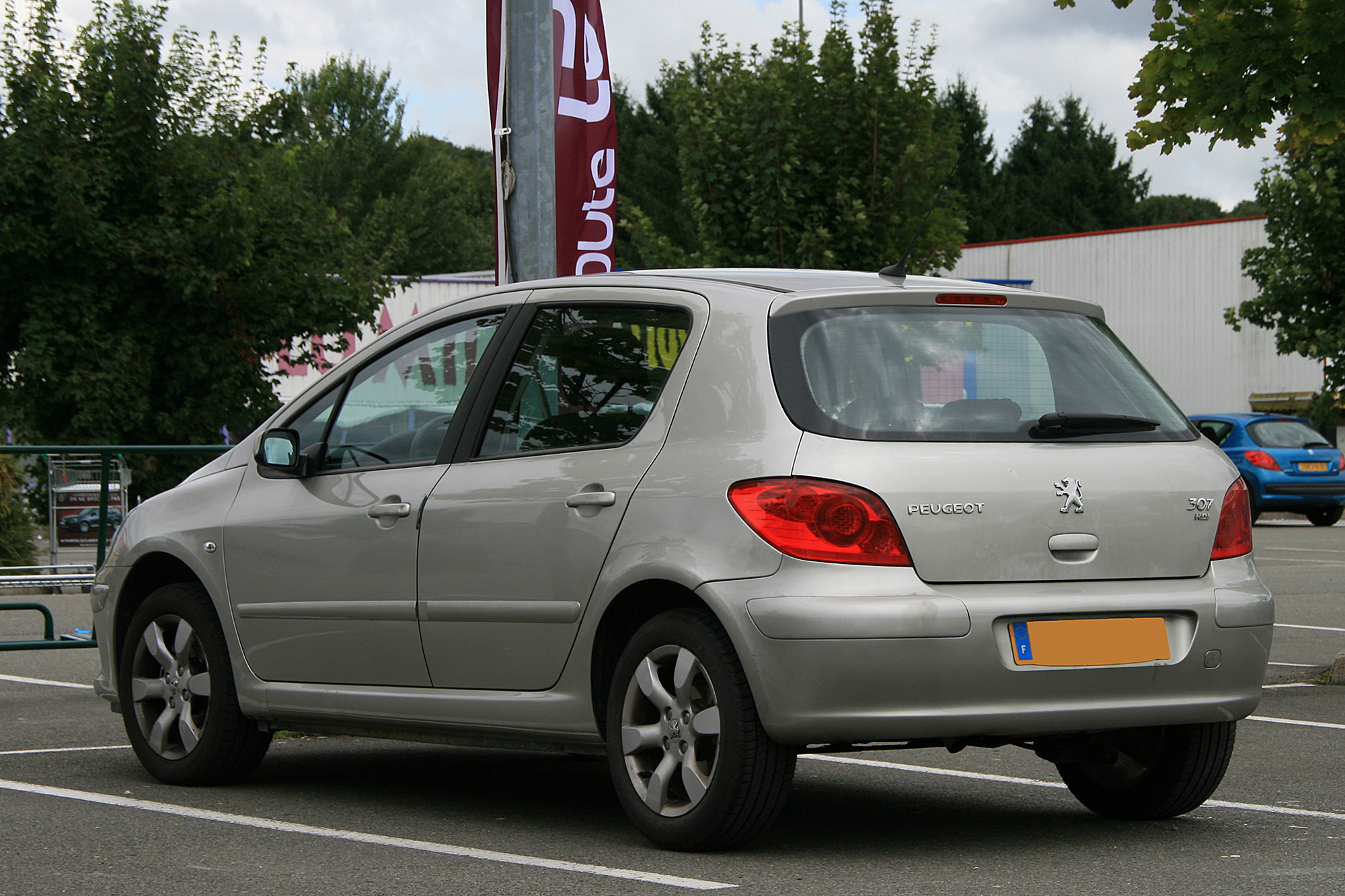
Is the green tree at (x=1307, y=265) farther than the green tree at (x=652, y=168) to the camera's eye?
No

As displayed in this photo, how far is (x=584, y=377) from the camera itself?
5.52 meters

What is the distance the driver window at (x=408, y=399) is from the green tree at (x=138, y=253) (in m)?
14.1

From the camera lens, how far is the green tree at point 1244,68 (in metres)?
9.60

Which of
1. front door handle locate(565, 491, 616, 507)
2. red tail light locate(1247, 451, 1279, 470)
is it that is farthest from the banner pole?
red tail light locate(1247, 451, 1279, 470)

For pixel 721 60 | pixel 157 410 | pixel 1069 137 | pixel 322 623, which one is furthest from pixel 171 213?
pixel 1069 137

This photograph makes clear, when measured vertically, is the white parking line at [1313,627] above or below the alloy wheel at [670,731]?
below

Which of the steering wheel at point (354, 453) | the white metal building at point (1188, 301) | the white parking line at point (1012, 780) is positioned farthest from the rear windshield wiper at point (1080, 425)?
the white metal building at point (1188, 301)

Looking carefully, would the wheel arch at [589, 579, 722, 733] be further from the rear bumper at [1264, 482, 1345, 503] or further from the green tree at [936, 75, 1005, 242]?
the green tree at [936, 75, 1005, 242]

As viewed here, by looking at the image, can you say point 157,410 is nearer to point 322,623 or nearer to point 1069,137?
point 322,623

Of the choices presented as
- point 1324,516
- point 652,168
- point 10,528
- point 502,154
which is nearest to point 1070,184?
point 652,168

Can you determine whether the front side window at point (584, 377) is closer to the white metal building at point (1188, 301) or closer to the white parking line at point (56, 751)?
the white parking line at point (56, 751)

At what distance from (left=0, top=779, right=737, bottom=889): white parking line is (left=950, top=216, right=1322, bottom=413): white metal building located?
37.5m

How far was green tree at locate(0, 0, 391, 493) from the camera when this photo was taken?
64.3ft

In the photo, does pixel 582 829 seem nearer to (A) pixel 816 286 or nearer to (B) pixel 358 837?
(B) pixel 358 837
